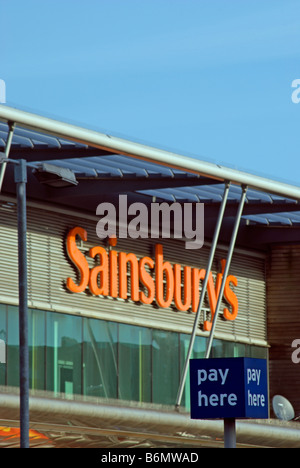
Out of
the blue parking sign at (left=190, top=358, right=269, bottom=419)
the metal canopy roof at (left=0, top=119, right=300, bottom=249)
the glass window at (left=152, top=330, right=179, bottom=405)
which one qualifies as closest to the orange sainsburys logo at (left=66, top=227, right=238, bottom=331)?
the glass window at (left=152, top=330, right=179, bottom=405)

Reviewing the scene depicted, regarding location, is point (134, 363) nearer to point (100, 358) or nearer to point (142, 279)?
point (100, 358)

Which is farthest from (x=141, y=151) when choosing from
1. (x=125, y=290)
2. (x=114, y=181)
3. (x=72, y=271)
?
(x=125, y=290)

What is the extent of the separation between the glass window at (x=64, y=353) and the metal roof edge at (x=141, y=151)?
661cm

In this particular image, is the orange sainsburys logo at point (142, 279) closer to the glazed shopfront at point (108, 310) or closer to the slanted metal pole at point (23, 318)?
the glazed shopfront at point (108, 310)

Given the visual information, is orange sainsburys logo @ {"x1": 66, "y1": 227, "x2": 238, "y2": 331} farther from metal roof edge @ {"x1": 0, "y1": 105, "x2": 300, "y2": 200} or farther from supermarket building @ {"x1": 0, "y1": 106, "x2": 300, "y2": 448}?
metal roof edge @ {"x1": 0, "y1": 105, "x2": 300, "y2": 200}

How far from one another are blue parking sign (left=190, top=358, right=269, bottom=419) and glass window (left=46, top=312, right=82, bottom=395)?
19003 mm

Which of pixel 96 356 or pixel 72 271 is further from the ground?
pixel 72 271

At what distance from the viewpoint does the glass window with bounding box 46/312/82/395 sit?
35.8 m

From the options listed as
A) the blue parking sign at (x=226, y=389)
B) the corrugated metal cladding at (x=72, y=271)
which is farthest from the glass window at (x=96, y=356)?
the blue parking sign at (x=226, y=389)

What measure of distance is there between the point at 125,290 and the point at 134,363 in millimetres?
2562

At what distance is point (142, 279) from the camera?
3894 centimetres

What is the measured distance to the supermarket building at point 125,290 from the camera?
32.1 m

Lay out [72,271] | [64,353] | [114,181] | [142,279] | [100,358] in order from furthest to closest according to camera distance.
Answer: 1. [142,279]
2. [100,358]
3. [72,271]
4. [64,353]
5. [114,181]

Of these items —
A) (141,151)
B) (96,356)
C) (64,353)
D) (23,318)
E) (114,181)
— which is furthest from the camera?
(96,356)
